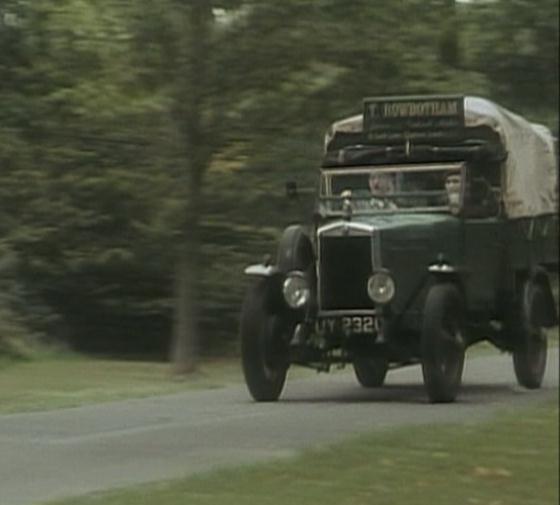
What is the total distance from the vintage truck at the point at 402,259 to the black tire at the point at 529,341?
0.8 inches

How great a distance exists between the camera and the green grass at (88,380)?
10375 millimetres

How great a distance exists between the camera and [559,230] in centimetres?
1697

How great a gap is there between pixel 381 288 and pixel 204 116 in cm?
236

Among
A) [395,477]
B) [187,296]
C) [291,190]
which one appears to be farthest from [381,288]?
[395,477]

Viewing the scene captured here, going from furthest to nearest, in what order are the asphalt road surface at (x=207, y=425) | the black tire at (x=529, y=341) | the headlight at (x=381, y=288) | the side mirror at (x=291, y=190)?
the black tire at (x=529, y=341)
the side mirror at (x=291, y=190)
the headlight at (x=381, y=288)
the asphalt road surface at (x=207, y=425)

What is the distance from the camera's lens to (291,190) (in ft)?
48.2

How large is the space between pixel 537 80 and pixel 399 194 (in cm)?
315

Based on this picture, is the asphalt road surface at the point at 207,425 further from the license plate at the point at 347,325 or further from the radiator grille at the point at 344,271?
the radiator grille at the point at 344,271

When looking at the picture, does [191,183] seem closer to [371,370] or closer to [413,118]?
[413,118]

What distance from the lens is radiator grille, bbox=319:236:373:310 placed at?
45.6 ft

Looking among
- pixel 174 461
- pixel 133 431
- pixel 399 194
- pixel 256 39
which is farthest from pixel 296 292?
pixel 174 461

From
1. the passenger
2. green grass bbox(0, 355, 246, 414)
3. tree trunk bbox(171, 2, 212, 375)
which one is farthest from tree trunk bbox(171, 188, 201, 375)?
the passenger

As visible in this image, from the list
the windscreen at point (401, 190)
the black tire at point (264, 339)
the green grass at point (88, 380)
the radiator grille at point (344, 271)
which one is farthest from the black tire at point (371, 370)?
the windscreen at point (401, 190)

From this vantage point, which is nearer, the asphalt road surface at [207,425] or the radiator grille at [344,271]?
the asphalt road surface at [207,425]
